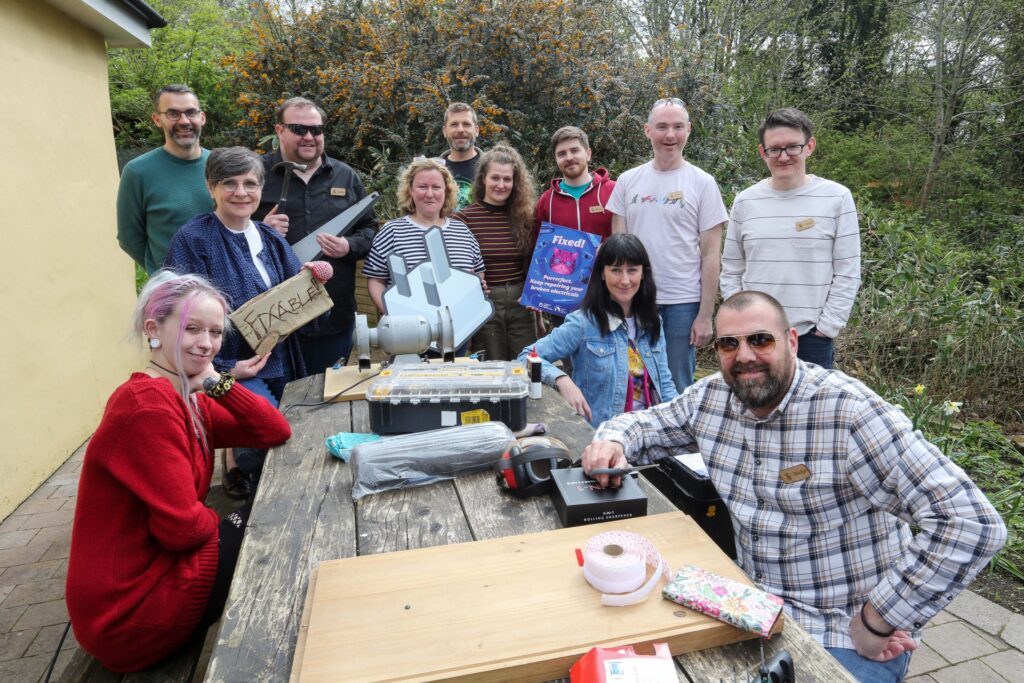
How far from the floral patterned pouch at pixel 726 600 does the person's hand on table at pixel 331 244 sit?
8.75ft

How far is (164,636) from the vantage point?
157 cm

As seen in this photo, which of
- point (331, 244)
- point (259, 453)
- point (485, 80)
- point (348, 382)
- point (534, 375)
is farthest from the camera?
point (485, 80)

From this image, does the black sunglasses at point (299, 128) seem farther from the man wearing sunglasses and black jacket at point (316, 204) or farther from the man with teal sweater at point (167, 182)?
the man with teal sweater at point (167, 182)

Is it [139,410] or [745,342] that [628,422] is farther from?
[139,410]

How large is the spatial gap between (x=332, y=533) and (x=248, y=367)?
1.42 meters

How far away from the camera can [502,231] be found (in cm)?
392

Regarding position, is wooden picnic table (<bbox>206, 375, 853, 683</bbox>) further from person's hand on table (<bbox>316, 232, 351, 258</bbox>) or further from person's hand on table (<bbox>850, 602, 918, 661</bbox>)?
person's hand on table (<bbox>316, 232, 351, 258</bbox>)

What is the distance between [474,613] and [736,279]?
2855 millimetres

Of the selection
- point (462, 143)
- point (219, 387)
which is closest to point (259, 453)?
point (219, 387)

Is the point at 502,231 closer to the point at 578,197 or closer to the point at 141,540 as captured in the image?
the point at 578,197

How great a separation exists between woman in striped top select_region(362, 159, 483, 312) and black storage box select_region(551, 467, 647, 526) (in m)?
2.02

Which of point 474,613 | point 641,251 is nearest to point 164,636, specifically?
point 474,613

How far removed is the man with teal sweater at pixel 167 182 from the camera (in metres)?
3.47

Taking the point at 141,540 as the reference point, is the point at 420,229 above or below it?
above
